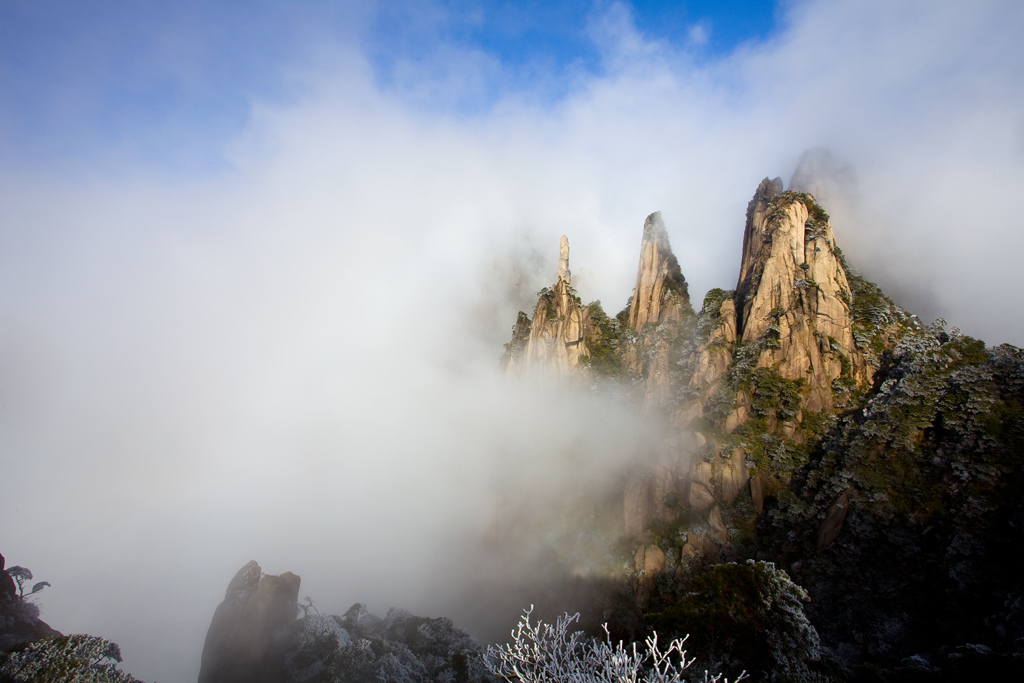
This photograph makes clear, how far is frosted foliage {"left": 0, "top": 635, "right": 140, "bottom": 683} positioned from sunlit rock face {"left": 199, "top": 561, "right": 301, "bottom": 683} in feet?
50.8

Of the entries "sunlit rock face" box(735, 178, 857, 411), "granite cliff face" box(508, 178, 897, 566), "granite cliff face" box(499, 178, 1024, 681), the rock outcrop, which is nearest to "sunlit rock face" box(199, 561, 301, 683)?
the rock outcrop

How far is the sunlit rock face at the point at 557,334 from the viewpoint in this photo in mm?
71938

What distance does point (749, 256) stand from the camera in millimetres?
57250

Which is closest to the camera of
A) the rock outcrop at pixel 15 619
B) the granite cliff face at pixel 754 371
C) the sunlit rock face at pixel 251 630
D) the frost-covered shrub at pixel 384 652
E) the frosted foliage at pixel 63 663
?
the frosted foliage at pixel 63 663

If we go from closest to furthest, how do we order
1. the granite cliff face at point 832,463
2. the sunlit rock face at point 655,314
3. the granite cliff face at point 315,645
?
1. the granite cliff face at point 832,463
2. the granite cliff face at point 315,645
3. the sunlit rock face at point 655,314

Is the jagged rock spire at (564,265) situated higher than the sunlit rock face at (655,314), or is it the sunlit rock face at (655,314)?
the jagged rock spire at (564,265)

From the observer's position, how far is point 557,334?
74.1 m

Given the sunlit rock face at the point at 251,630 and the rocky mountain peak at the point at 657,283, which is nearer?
the sunlit rock face at the point at 251,630

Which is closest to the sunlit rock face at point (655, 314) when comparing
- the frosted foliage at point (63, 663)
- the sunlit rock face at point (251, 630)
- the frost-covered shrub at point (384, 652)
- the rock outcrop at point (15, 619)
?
the frost-covered shrub at point (384, 652)

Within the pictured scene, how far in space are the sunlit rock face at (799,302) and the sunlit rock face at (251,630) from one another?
60070 millimetres

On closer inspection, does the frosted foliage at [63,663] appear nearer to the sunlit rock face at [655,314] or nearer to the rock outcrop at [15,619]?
the rock outcrop at [15,619]

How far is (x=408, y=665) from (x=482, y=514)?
1302 inches

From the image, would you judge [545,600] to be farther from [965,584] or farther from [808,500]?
[965,584]

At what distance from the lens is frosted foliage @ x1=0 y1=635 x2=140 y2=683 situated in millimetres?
26797
